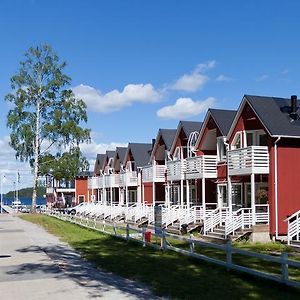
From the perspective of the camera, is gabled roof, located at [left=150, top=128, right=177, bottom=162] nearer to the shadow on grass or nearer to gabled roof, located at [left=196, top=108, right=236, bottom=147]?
gabled roof, located at [left=196, top=108, right=236, bottom=147]

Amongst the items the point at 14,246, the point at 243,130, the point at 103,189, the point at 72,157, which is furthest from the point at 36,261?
the point at 103,189

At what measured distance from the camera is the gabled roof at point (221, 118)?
1178 inches

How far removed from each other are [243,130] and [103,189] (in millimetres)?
32444

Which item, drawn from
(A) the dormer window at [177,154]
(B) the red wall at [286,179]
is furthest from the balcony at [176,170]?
(B) the red wall at [286,179]

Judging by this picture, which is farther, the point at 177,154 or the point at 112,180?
the point at 112,180

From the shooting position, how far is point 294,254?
18703mm

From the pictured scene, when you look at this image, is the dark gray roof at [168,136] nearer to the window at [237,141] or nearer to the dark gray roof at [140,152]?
the dark gray roof at [140,152]

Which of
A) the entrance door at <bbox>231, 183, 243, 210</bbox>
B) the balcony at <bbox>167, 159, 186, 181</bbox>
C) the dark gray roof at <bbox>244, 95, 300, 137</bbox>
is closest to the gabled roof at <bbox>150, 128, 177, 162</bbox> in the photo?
the balcony at <bbox>167, 159, 186, 181</bbox>

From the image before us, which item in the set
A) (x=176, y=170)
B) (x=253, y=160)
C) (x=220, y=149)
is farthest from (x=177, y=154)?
(x=253, y=160)

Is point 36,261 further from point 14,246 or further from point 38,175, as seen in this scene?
point 38,175

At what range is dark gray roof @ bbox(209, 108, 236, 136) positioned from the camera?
29.9m

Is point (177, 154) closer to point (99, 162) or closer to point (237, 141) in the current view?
point (237, 141)

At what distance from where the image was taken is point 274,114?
25750 millimetres

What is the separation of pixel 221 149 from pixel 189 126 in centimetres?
637
